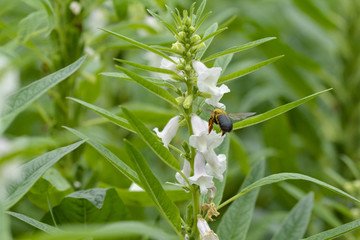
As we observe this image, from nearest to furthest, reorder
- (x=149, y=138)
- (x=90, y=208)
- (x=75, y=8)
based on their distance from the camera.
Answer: (x=149, y=138) → (x=90, y=208) → (x=75, y=8)

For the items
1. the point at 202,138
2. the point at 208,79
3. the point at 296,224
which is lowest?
the point at 296,224

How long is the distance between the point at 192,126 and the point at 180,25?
0.20 meters

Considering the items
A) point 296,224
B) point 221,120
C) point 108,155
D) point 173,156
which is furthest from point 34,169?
point 296,224

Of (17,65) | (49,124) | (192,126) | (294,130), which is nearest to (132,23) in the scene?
(49,124)

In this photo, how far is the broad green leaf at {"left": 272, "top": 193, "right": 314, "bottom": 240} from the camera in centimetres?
117

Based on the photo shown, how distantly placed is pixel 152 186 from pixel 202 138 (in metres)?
0.13

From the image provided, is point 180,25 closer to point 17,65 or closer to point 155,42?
point 17,65

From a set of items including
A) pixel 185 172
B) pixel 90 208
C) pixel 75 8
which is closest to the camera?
pixel 185 172

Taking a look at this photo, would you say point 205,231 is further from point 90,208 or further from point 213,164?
point 90,208

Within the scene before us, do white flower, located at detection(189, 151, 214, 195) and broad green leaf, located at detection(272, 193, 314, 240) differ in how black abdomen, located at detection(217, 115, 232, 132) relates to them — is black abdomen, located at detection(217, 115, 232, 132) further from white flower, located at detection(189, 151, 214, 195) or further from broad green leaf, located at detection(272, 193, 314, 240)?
broad green leaf, located at detection(272, 193, 314, 240)

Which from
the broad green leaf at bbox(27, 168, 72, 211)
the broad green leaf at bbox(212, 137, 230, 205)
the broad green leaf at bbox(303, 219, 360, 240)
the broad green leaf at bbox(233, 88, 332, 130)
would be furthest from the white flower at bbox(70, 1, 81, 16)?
the broad green leaf at bbox(303, 219, 360, 240)

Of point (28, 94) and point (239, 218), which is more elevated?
point (28, 94)

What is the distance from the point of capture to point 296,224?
119cm

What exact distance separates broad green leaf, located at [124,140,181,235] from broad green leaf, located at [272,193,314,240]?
1.14ft
